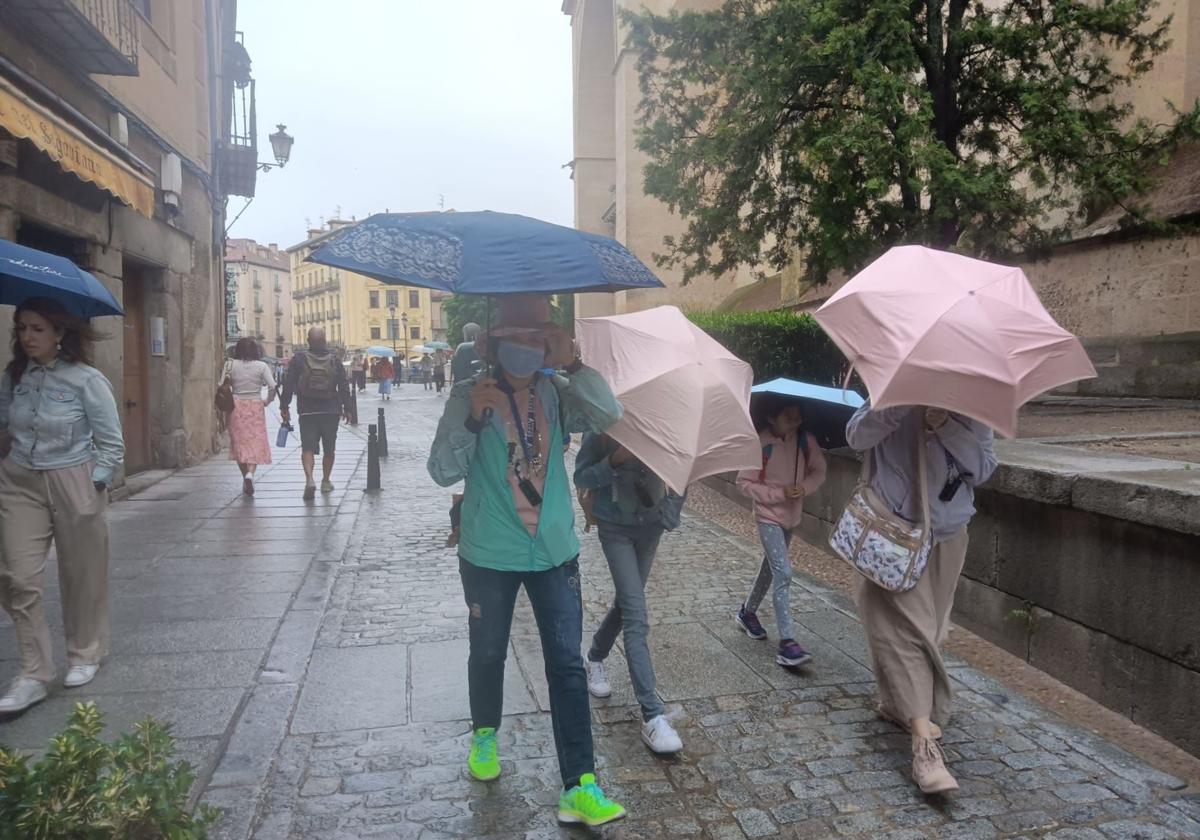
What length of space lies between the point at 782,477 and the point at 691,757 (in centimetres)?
166

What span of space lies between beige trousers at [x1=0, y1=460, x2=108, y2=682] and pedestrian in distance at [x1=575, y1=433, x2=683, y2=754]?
2352 mm

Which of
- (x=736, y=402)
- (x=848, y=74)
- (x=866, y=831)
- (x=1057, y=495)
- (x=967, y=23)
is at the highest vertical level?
(x=967, y=23)

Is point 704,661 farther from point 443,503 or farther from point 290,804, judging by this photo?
point 443,503

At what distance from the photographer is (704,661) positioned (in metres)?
4.73

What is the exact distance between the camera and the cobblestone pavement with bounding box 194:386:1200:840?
3123mm

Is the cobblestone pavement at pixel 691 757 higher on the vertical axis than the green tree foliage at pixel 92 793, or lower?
lower

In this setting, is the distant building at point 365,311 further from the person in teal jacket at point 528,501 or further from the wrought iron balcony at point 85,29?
the person in teal jacket at point 528,501

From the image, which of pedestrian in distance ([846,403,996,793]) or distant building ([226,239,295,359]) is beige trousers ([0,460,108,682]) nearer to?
pedestrian in distance ([846,403,996,793])

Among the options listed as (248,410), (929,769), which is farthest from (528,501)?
(248,410)

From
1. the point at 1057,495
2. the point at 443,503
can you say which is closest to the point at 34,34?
the point at 443,503

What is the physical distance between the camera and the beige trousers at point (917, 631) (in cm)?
346

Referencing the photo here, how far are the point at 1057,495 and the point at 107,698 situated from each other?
15.5ft

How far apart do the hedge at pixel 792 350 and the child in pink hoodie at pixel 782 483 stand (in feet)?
15.1

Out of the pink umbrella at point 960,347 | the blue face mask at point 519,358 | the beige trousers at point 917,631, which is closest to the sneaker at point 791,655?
the beige trousers at point 917,631
